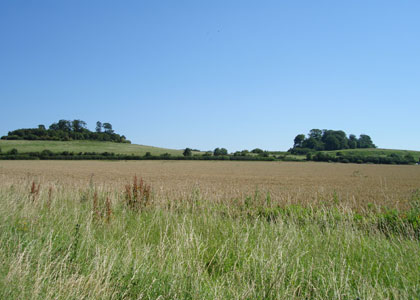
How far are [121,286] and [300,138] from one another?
122 m


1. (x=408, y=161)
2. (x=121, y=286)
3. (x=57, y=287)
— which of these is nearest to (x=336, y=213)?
(x=121, y=286)

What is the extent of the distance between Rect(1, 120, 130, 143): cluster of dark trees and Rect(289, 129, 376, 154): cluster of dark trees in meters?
Answer: 65.6

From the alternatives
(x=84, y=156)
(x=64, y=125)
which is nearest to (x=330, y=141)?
(x=84, y=156)

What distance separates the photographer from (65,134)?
9681 cm

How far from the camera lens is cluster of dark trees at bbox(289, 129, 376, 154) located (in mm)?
112500

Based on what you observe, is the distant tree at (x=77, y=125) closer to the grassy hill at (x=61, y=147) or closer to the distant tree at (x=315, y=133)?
the grassy hill at (x=61, y=147)

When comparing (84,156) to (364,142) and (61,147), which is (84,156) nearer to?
(61,147)

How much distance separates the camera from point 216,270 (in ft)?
15.3

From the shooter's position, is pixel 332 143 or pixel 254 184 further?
pixel 332 143

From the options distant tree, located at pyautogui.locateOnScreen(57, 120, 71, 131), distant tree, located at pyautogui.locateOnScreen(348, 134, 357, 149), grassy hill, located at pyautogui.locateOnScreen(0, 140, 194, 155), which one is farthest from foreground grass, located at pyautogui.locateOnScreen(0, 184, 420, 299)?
distant tree, located at pyautogui.locateOnScreen(348, 134, 357, 149)

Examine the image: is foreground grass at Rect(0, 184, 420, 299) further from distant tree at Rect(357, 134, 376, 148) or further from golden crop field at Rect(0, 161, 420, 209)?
distant tree at Rect(357, 134, 376, 148)

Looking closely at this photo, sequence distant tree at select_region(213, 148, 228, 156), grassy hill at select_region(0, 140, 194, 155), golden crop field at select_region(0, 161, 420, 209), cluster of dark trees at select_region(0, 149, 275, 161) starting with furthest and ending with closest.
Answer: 1. distant tree at select_region(213, 148, 228, 156)
2. grassy hill at select_region(0, 140, 194, 155)
3. cluster of dark trees at select_region(0, 149, 275, 161)
4. golden crop field at select_region(0, 161, 420, 209)

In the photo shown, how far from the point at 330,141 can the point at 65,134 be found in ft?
299

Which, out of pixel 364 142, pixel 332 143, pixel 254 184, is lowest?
pixel 254 184
